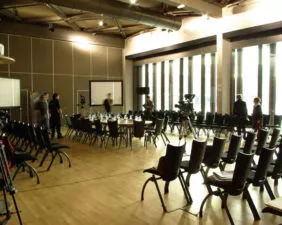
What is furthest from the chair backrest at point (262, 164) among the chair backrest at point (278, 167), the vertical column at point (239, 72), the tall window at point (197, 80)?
the tall window at point (197, 80)

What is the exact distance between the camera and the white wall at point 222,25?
8.49m

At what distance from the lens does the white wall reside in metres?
8.49

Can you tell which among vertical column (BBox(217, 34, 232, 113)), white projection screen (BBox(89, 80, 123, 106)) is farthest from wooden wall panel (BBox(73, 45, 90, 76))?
vertical column (BBox(217, 34, 232, 113))

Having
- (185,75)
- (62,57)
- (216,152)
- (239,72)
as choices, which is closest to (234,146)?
(216,152)

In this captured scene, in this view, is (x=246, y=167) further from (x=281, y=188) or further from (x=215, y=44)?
(x=215, y=44)

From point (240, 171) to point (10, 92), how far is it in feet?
33.9

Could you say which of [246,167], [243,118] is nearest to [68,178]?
[246,167]

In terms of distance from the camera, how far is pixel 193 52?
12102 millimetres

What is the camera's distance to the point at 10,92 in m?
11.1

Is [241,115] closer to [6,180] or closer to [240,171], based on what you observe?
[240,171]

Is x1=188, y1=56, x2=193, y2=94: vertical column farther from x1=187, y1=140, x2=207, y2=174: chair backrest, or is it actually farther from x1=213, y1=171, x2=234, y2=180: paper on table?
x1=213, y1=171, x2=234, y2=180: paper on table

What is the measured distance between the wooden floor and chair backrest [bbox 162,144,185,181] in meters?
0.47

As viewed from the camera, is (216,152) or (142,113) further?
(142,113)

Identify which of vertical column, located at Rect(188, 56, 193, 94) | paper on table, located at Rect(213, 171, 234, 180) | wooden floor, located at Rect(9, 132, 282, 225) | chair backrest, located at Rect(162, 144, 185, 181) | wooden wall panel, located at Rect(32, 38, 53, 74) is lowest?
wooden floor, located at Rect(9, 132, 282, 225)
